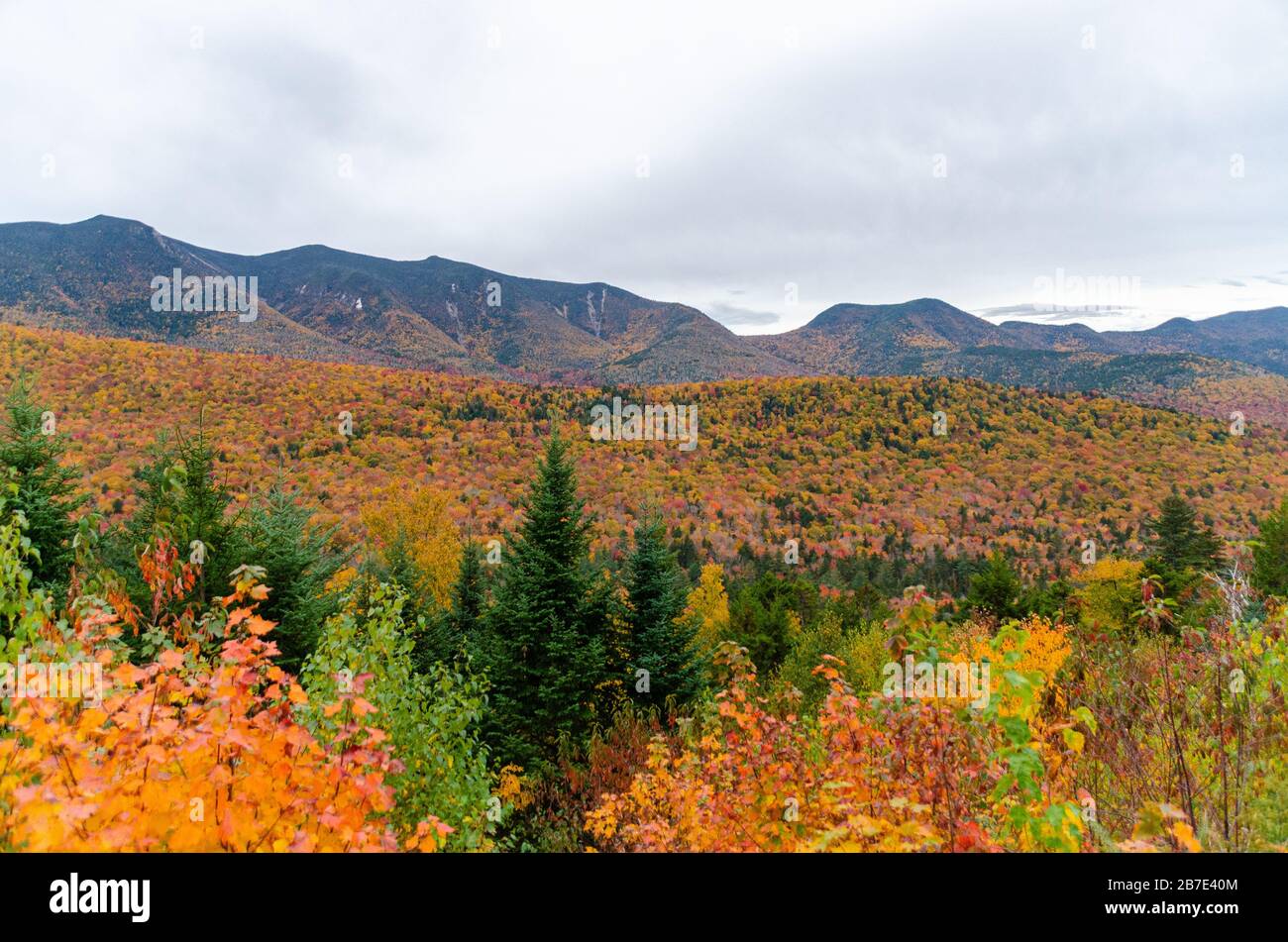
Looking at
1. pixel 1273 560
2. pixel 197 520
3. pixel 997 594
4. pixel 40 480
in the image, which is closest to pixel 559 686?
pixel 197 520

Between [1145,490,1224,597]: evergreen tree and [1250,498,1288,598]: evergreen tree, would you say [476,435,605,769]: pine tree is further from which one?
[1145,490,1224,597]: evergreen tree

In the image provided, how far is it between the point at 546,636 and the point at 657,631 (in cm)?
288

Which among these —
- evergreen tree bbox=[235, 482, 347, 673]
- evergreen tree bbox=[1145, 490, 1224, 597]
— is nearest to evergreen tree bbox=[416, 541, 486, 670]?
evergreen tree bbox=[235, 482, 347, 673]

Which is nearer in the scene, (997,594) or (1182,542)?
(997,594)

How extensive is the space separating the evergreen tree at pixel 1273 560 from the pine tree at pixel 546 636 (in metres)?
19.6

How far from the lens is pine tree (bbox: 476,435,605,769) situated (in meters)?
13.0

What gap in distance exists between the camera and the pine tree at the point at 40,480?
1072cm

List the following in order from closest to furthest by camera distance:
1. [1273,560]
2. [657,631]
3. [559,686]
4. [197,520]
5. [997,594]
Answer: [197,520], [559,686], [657,631], [1273,560], [997,594]

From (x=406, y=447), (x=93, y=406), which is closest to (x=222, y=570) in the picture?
(x=406, y=447)

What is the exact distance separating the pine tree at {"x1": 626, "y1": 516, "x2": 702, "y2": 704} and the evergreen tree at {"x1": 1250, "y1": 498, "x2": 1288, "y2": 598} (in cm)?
1706

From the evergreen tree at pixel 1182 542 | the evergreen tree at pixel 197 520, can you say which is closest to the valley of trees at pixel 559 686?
the evergreen tree at pixel 197 520

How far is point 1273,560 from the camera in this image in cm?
1922

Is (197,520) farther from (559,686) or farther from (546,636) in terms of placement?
(559,686)
